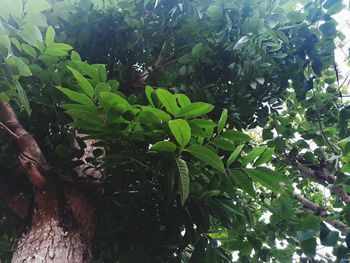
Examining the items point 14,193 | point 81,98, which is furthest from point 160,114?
point 14,193

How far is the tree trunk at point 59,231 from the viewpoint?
1239mm

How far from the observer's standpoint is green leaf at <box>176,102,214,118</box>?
3.59ft

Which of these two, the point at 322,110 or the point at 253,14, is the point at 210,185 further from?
the point at 322,110

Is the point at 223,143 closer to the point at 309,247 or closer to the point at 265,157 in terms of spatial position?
→ the point at 265,157

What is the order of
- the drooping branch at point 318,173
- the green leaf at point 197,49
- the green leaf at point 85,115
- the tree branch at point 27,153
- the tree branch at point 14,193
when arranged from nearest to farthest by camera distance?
the green leaf at point 85,115 → the tree branch at point 27,153 → the tree branch at point 14,193 → the green leaf at point 197,49 → the drooping branch at point 318,173

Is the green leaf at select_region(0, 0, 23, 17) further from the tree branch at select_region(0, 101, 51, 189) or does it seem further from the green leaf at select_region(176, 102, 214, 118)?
the green leaf at select_region(176, 102, 214, 118)

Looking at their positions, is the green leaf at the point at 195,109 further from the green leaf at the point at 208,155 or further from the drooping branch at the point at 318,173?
the drooping branch at the point at 318,173

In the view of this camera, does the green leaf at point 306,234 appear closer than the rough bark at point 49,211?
No

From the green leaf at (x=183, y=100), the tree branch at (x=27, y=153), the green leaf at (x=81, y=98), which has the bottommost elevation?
the tree branch at (x=27, y=153)

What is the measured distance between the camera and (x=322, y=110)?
238cm

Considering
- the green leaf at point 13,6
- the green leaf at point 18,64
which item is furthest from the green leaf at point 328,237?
the green leaf at point 13,6

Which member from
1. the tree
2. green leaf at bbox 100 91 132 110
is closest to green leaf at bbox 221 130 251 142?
the tree

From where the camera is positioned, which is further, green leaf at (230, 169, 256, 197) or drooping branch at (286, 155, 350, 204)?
drooping branch at (286, 155, 350, 204)

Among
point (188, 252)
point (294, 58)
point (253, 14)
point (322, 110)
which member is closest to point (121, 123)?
point (253, 14)
